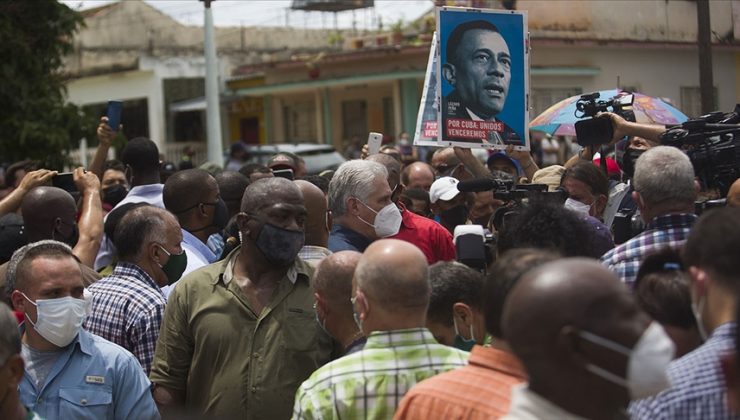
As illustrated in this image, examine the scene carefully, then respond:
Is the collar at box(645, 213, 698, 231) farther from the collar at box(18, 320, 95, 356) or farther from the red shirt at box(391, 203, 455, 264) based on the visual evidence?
the collar at box(18, 320, 95, 356)

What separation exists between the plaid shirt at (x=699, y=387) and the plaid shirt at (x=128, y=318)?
2.99 metres

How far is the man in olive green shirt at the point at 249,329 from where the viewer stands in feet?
17.0

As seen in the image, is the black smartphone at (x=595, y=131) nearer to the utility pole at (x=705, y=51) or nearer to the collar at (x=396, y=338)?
the collar at (x=396, y=338)

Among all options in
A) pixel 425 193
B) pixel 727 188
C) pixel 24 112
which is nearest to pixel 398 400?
pixel 727 188

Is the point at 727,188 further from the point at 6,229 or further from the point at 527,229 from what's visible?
the point at 6,229

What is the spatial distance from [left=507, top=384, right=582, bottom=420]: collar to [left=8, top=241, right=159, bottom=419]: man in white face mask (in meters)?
2.59

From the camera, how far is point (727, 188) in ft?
19.7

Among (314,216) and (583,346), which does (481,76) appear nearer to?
(314,216)

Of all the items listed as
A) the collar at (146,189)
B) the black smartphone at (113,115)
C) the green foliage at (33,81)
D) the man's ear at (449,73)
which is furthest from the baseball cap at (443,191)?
the green foliage at (33,81)

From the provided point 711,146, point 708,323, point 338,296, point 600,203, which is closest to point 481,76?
point 600,203

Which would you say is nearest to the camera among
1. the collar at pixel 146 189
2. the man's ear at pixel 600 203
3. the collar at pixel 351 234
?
the collar at pixel 351 234

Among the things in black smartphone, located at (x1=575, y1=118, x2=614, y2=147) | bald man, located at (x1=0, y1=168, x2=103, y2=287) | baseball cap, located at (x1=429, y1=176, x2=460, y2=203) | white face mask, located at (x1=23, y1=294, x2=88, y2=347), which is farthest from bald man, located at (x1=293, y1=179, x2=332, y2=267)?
baseball cap, located at (x1=429, y1=176, x2=460, y2=203)

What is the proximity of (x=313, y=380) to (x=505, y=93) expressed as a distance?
161 inches

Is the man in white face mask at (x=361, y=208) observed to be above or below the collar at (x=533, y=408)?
above
